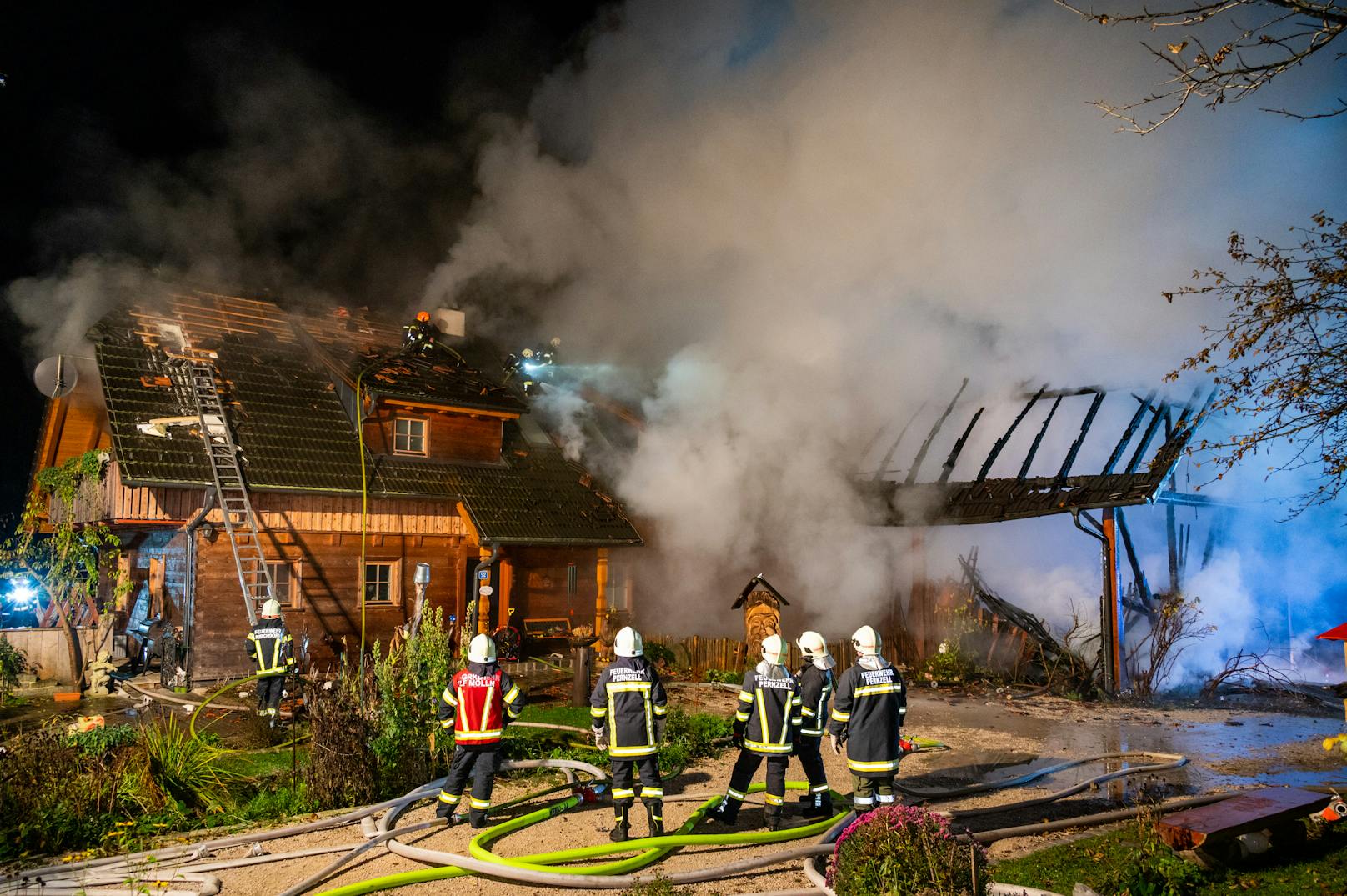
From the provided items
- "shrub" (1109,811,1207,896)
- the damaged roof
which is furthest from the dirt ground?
the damaged roof

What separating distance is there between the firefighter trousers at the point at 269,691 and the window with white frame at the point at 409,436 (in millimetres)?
6721

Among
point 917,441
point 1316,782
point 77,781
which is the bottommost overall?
point 1316,782

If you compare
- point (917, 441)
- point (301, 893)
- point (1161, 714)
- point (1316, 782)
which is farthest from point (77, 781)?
point (917, 441)

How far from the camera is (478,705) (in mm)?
7438

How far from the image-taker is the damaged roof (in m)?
15.0

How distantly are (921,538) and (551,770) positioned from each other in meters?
10.8

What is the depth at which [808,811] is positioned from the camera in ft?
25.3

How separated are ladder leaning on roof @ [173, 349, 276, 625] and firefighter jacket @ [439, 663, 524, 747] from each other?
7543mm

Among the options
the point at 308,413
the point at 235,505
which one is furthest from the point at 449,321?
the point at 235,505

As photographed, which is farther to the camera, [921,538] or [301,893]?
[921,538]

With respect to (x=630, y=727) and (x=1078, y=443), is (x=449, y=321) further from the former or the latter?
(x=630, y=727)

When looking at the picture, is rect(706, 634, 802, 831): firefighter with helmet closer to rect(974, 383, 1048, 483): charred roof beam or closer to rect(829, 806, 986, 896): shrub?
rect(829, 806, 986, 896): shrub

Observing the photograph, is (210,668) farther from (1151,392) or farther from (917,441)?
(1151,392)

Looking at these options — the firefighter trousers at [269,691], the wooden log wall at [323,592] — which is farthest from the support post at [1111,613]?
the firefighter trousers at [269,691]
